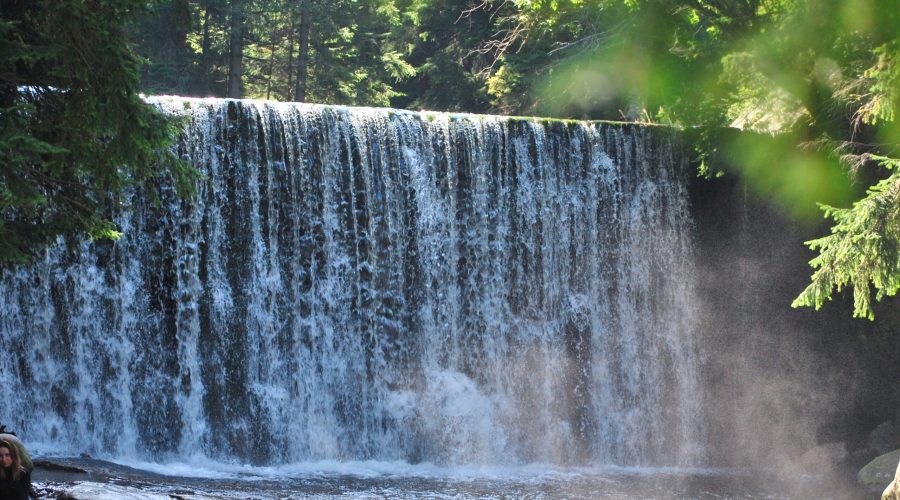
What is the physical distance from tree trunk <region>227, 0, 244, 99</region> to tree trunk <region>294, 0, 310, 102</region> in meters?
1.82

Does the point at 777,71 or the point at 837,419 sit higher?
the point at 777,71

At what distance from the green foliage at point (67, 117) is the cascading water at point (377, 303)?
18.1 feet

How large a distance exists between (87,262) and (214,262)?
5.35 feet

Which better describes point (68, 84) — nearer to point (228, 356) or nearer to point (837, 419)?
point (228, 356)

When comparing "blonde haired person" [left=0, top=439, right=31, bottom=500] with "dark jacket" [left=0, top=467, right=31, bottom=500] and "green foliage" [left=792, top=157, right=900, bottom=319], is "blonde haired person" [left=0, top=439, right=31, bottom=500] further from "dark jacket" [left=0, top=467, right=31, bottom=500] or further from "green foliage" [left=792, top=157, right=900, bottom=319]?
"green foliage" [left=792, top=157, right=900, bottom=319]

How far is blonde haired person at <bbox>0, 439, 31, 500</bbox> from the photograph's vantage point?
7070mm

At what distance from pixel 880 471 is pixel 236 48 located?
76.0 feet

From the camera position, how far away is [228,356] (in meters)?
14.8

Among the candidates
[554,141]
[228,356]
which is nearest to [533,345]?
[554,141]

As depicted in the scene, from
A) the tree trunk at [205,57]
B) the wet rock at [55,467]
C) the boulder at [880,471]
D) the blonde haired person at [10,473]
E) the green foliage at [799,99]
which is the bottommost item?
the boulder at [880,471]

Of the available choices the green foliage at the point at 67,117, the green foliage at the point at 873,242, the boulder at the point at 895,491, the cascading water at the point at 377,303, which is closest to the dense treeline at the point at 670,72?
the green foliage at the point at 873,242

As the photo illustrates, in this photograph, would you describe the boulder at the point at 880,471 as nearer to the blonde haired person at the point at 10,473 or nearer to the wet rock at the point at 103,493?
the wet rock at the point at 103,493

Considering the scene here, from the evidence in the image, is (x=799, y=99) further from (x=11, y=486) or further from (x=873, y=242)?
(x=11, y=486)

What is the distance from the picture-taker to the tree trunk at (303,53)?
33719 mm
